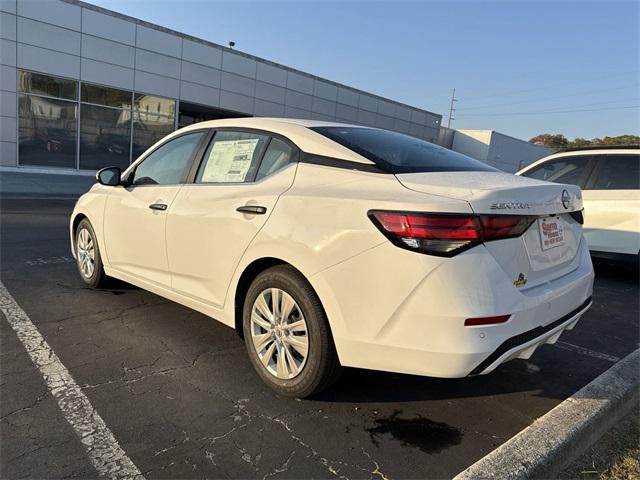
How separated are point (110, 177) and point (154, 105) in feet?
56.6

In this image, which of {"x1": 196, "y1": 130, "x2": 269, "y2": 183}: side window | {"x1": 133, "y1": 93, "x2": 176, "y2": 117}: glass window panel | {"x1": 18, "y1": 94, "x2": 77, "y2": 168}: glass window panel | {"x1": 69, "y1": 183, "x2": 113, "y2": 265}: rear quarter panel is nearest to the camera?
{"x1": 196, "y1": 130, "x2": 269, "y2": 183}: side window

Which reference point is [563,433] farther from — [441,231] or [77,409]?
[77,409]

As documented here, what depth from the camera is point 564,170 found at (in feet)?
23.1

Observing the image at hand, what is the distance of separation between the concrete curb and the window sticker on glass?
218 centimetres

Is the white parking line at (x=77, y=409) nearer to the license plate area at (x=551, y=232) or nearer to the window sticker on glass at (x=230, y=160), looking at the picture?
the window sticker on glass at (x=230, y=160)

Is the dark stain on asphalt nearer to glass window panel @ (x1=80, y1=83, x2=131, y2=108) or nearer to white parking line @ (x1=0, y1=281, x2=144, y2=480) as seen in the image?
white parking line @ (x1=0, y1=281, x2=144, y2=480)

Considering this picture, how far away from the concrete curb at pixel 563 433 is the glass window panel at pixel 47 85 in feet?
62.2

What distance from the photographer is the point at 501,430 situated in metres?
2.70

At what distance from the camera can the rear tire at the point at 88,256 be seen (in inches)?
180

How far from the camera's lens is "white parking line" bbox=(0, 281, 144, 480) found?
2.21 meters

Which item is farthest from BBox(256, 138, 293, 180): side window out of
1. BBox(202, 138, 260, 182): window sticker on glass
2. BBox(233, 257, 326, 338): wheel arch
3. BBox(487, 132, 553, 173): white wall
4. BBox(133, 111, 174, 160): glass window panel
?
BBox(487, 132, 553, 173): white wall

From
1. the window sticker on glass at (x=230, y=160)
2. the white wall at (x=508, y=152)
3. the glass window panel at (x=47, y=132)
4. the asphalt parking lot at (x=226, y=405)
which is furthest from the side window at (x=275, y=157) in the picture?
→ the white wall at (x=508, y=152)

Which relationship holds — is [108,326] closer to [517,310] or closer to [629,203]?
[517,310]

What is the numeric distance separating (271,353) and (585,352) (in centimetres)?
266
